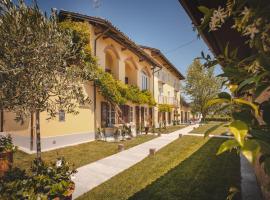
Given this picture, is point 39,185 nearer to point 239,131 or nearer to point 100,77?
point 239,131

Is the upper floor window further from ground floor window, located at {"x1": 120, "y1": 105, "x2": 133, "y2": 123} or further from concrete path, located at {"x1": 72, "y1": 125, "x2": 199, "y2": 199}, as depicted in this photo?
concrete path, located at {"x1": 72, "y1": 125, "x2": 199, "y2": 199}

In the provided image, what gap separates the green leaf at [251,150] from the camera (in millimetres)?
625

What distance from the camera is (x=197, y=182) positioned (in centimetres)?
634

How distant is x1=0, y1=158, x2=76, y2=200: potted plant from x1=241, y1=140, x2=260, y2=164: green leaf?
359 centimetres

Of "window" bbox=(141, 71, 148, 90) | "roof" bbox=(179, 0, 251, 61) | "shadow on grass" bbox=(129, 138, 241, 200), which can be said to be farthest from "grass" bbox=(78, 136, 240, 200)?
"window" bbox=(141, 71, 148, 90)

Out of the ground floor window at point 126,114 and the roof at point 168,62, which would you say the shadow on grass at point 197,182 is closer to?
the ground floor window at point 126,114

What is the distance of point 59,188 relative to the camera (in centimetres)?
375

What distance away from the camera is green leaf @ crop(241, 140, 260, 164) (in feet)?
2.05

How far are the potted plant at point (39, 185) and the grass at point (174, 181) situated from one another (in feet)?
5.42

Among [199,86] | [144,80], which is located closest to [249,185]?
[144,80]

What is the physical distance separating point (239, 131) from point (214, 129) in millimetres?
132

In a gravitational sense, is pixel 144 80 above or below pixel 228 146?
above

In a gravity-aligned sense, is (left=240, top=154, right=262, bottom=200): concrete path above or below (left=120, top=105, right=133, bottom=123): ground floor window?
below

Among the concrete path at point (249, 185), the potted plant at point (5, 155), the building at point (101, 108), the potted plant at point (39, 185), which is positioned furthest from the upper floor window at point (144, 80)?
the potted plant at point (39, 185)
